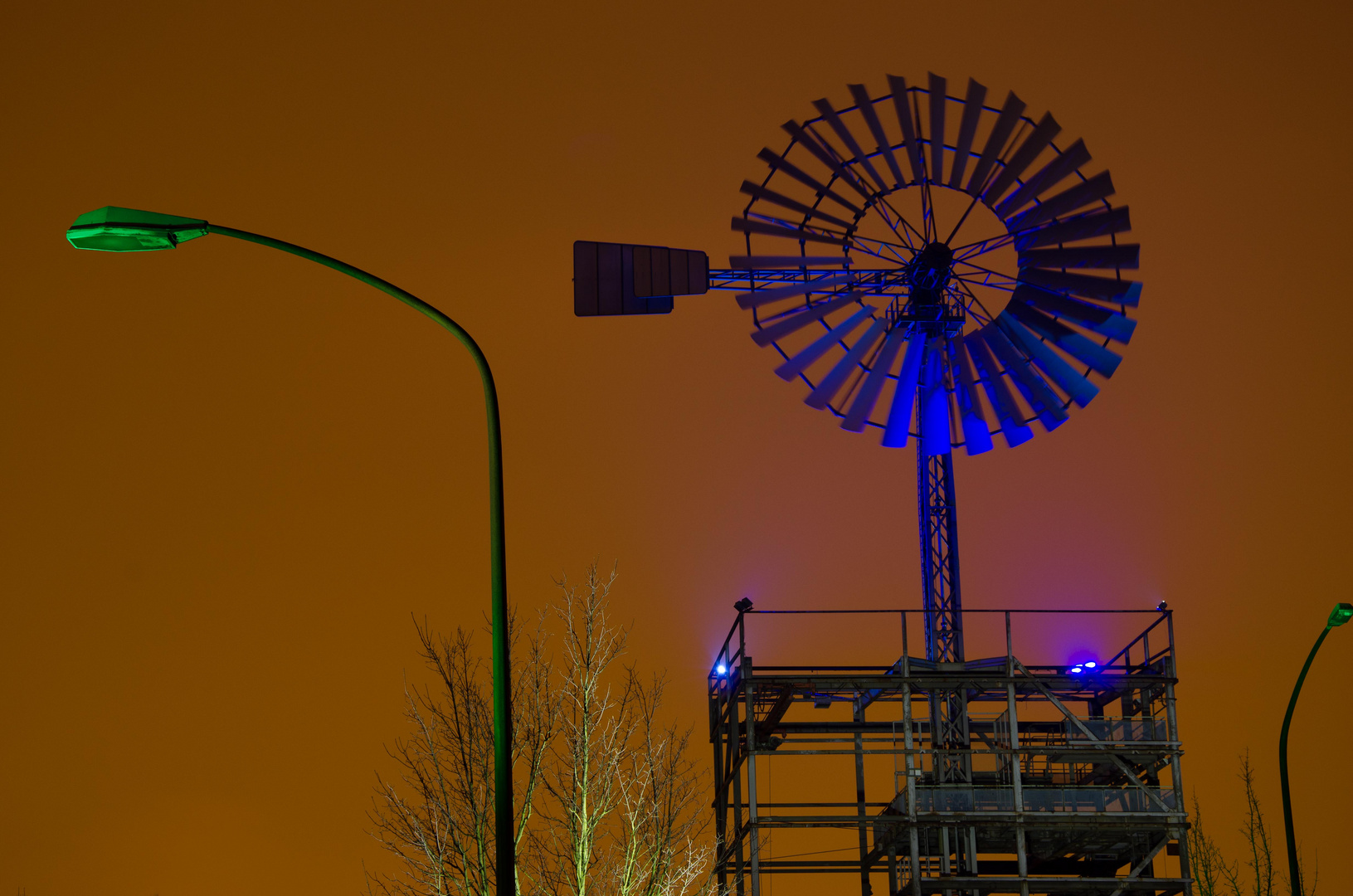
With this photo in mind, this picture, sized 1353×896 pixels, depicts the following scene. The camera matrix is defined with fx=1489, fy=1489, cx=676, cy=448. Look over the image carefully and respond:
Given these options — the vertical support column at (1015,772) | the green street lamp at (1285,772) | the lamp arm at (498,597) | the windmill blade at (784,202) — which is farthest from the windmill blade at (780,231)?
A: the lamp arm at (498,597)

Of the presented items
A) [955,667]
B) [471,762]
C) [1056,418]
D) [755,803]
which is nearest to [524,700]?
[471,762]

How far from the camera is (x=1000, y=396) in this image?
112ft

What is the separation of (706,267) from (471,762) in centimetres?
1399

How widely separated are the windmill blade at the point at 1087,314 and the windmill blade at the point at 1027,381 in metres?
1.14

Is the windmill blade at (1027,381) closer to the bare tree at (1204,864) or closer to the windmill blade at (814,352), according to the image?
the windmill blade at (814,352)

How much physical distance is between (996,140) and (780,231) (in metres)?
5.33

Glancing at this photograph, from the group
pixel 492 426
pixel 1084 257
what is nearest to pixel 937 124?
pixel 1084 257

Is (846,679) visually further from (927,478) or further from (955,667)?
(927,478)

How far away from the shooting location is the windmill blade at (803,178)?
1342 inches

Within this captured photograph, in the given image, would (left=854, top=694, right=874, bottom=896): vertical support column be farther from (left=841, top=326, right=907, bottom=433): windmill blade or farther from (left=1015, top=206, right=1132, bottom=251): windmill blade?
(left=1015, top=206, right=1132, bottom=251): windmill blade

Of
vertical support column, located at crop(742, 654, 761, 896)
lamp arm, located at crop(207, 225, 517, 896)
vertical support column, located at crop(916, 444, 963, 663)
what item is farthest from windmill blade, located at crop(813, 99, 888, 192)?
lamp arm, located at crop(207, 225, 517, 896)

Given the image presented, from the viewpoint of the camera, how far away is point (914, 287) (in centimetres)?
3447

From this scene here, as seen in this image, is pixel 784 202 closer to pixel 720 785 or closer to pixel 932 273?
pixel 932 273

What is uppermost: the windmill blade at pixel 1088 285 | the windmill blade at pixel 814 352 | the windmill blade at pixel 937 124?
the windmill blade at pixel 937 124
